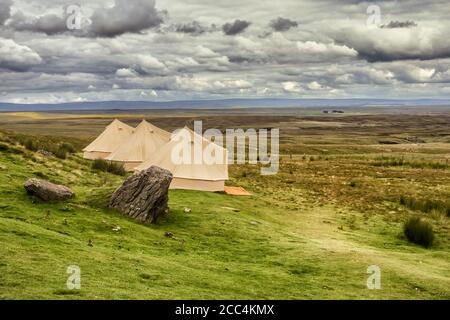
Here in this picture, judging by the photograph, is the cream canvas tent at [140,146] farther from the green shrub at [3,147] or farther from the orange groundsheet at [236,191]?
the green shrub at [3,147]

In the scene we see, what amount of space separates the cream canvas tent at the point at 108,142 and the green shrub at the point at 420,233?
3122cm

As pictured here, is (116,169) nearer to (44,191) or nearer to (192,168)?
(192,168)

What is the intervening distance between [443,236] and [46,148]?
31.9m

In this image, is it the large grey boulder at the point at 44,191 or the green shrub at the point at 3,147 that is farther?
the green shrub at the point at 3,147

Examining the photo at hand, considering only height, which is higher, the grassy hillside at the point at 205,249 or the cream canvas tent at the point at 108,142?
the cream canvas tent at the point at 108,142

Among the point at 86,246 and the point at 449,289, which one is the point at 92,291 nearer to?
A: the point at 86,246

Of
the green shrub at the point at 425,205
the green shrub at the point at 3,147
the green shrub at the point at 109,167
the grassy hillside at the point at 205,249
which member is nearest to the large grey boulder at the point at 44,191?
the grassy hillside at the point at 205,249

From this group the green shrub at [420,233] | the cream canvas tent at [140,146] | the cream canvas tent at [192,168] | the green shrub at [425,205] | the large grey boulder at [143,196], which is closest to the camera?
the large grey boulder at [143,196]

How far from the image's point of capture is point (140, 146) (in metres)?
42.7

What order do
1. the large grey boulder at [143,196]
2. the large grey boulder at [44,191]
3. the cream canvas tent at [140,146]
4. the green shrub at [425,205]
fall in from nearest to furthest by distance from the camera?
the large grey boulder at [44,191] → the large grey boulder at [143,196] → the green shrub at [425,205] → the cream canvas tent at [140,146]

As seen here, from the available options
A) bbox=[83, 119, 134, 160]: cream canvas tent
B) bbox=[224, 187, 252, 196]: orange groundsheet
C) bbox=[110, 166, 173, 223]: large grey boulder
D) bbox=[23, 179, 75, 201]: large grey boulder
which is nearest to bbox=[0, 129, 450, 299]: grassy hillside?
bbox=[23, 179, 75, 201]: large grey boulder

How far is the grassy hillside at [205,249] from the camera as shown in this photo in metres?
12.8

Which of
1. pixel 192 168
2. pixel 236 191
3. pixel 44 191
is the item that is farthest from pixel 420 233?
pixel 44 191

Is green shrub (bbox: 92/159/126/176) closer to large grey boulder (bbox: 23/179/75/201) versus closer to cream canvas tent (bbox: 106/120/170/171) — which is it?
cream canvas tent (bbox: 106/120/170/171)
